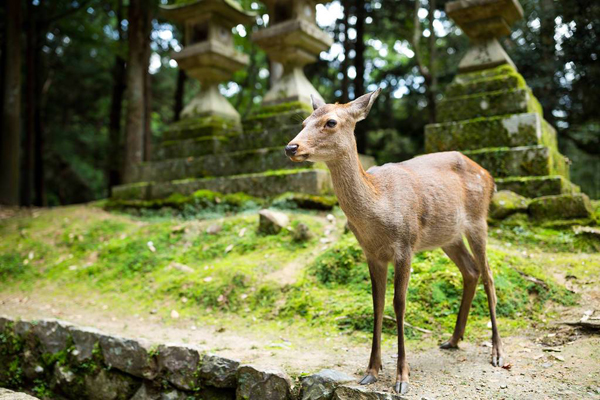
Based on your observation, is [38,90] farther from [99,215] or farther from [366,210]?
[366,210]

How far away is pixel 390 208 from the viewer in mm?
3346

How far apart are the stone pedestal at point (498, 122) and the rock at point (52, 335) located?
5.36 meters

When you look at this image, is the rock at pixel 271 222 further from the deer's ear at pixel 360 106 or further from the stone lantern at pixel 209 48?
the stone lantern at pixel 209 48

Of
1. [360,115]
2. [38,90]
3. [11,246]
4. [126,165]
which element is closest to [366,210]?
[360,115]

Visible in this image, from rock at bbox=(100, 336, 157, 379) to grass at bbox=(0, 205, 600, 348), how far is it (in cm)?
99

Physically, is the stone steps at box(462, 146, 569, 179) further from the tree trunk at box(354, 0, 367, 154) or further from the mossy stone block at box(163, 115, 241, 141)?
the tree trunk at box(354, 0, 367, 154)

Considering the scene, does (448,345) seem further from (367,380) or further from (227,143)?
(227,143)

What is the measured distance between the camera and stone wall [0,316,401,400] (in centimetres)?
345

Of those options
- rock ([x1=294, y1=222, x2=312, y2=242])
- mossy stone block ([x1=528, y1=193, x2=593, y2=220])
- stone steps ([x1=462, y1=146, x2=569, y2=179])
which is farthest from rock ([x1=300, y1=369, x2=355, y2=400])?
stone steps ([x1=462, y1=146, x2=569, y2=179])

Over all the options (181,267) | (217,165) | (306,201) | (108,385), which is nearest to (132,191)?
(217,165)

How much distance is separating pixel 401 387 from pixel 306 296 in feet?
6.91

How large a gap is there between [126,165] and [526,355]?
10.5 metres

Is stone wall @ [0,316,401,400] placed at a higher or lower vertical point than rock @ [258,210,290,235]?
lower

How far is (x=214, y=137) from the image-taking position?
353 inches
